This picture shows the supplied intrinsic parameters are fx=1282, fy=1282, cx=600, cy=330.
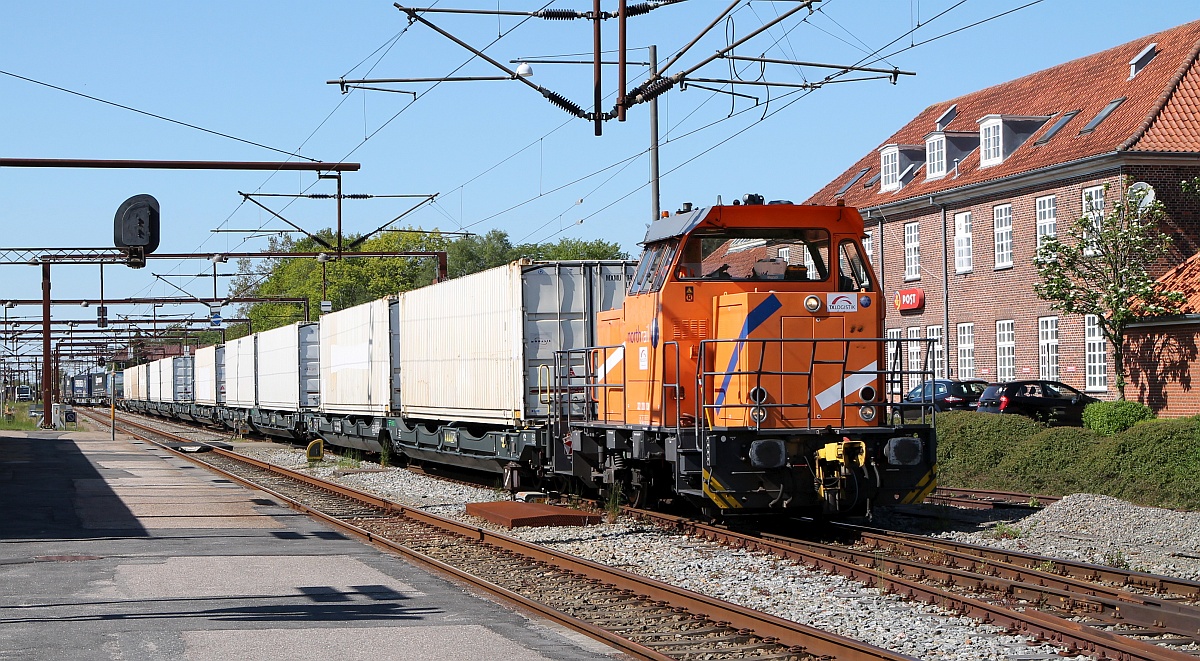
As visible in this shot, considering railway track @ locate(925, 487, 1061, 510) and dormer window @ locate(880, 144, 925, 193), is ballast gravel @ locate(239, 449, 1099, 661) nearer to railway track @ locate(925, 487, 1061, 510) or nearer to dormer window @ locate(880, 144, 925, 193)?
railway track @ locate(925, 487, 1061, 510)

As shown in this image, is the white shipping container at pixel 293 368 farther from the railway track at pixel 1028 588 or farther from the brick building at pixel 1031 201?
the railway track at pixel 1028 588

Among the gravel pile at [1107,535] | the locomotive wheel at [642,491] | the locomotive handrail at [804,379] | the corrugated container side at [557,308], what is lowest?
the gravel pile at [1107,535]

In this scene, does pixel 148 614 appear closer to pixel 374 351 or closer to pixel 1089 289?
pixel 374 351

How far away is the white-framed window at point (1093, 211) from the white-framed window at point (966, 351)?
21.5ft

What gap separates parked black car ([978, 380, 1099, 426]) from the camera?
31172 millimetres

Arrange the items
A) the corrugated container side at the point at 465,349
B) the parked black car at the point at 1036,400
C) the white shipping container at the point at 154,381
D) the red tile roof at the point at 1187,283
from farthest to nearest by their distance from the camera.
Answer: the white shipping container at the point at 154,381
the parked black car at the point at 1036,400
the red tile roof at the point at 1187,283
the corrugated container side at the point at 465,349

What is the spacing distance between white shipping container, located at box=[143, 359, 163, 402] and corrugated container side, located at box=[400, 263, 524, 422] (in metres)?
47.5

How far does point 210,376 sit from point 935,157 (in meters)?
28.7

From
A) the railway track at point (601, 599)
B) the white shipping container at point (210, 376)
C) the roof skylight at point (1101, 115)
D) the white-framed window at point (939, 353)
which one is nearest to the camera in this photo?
the railway track at point (601, 599)

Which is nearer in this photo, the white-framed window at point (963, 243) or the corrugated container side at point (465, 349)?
the corrugated container side at point (465, 349)

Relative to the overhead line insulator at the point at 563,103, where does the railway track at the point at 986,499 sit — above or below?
below

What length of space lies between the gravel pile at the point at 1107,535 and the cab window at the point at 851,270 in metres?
2.84

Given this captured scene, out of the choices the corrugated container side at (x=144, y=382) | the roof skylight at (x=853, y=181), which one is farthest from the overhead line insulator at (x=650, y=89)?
the corrugated container side at (x=144, y=382)

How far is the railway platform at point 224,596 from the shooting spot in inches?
320
